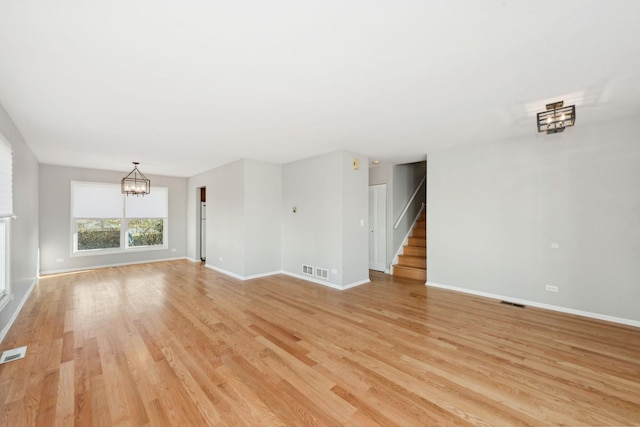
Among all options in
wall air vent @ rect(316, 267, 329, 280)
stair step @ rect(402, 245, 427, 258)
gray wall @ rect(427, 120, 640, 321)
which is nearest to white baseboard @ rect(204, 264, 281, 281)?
wall air vent @ rect(316, 267, 329, 280)

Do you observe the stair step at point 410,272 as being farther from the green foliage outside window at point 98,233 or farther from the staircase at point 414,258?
the green foliage outside window at point 98,233

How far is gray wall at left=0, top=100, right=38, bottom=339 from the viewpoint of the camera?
3.20 meters

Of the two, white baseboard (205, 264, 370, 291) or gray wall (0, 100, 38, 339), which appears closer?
gray wall (0, 100, 38, 339)

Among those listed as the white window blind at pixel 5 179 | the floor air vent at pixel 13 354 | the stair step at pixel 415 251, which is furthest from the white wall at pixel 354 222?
the white window blind at pixel 5 179

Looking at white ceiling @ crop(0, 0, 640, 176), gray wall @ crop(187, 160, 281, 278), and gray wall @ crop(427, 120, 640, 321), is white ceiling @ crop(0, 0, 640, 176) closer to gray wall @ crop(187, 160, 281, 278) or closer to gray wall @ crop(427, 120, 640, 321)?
gray wall @ crop(427, 120, 640, 321)

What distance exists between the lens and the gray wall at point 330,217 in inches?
197

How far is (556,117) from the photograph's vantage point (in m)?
2.74

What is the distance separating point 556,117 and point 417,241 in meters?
4.09

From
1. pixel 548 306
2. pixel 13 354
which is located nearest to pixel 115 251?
pixel 13 354

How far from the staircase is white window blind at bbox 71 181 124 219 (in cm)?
756

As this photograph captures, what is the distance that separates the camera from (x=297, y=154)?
17.3ft

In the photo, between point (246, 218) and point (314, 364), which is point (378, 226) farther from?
point (314, 364)

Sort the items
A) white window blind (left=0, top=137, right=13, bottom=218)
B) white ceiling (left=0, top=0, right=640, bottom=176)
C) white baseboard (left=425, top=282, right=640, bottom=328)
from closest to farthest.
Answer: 1. white ceiling (left=0, top=0, right=640, bottom=176)
2. white window blind (left=0, top=137, right=13, bottom=218)
3. white baseboard (left=425, top=282, right=640, bottom=328)

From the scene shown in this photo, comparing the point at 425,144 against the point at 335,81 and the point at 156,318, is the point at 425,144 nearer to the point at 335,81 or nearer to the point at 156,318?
the point at 335,81
